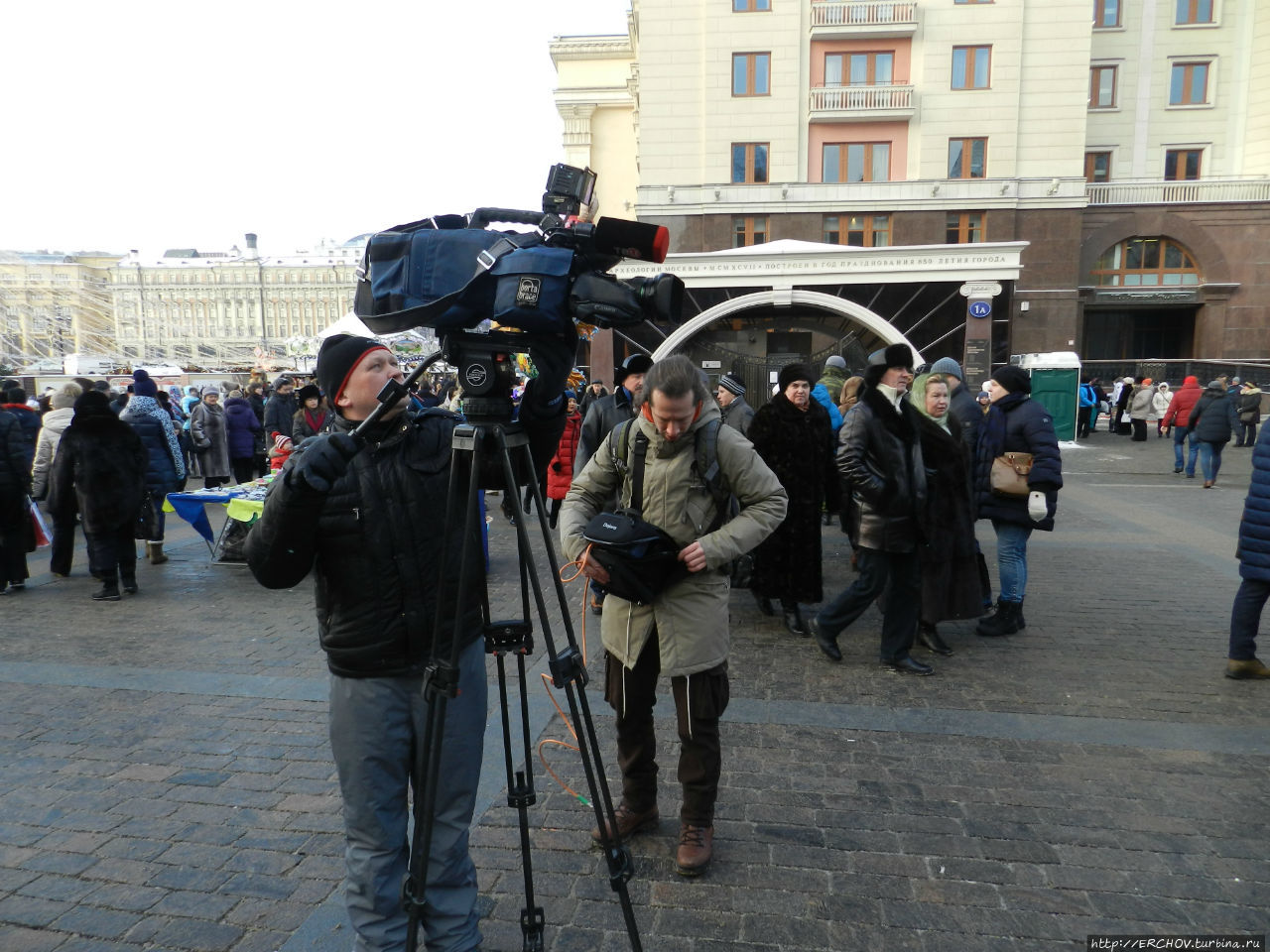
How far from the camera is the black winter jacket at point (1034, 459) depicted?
586cm

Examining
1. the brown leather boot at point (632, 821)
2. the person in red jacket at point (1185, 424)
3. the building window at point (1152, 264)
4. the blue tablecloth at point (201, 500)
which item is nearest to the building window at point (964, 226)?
the building window at point (1152, 264)

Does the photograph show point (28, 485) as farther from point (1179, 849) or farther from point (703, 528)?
point (1179, 849)

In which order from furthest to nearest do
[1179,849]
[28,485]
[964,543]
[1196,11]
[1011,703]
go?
1. [1196,11]
2. [28,485]
3. [964,543]
4. [1011,703]
5. [1179,849]

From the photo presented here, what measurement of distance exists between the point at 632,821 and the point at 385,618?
1554 millimetres

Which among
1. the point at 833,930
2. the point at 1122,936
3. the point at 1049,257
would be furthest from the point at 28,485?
the point at 1049,257

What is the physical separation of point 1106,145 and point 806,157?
13.9 m

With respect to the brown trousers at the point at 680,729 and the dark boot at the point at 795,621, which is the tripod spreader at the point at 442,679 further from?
the dark boot at the point at 795,621

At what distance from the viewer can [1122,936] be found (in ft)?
A: 8.99

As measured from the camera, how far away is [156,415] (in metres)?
8.68

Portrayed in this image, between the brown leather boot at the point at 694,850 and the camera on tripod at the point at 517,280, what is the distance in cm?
201

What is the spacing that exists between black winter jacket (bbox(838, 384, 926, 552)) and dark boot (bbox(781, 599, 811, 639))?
113cm

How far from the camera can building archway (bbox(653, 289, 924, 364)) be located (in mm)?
22016

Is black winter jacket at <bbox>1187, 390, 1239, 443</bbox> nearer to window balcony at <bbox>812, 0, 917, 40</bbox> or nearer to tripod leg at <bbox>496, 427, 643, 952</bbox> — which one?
tripod leg at <bbox>496, 427, 643, 952</bbox>

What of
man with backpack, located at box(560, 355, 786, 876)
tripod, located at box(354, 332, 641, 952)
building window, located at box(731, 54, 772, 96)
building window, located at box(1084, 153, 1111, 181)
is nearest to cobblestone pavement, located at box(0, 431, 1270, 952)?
man with backpack, located at box(560, 355, 786, 876)
